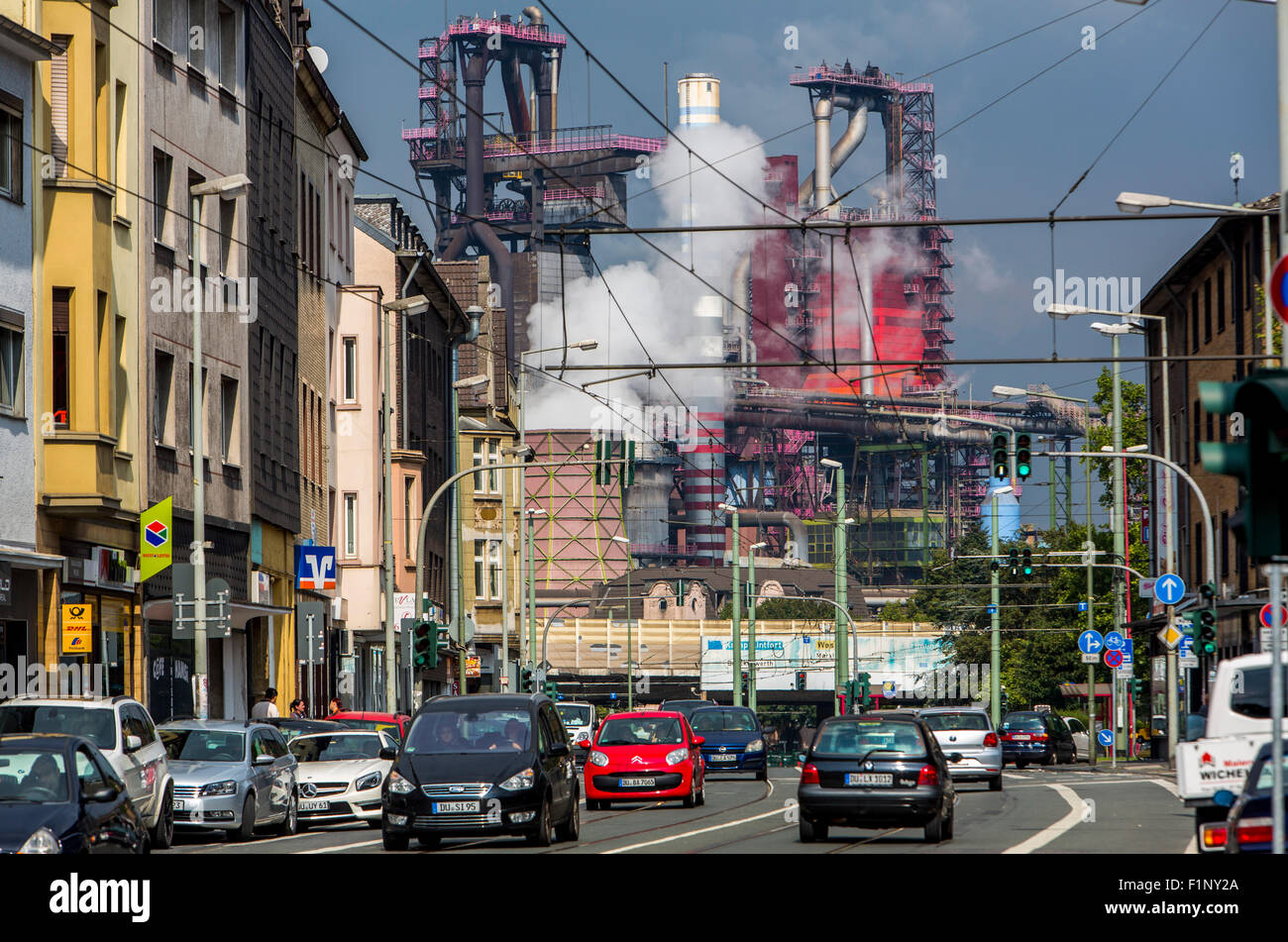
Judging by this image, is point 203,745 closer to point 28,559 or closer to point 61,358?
point 28,559

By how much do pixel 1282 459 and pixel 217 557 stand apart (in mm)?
33512

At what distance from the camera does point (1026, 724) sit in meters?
58.7

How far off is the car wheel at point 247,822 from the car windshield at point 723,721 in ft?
67.0

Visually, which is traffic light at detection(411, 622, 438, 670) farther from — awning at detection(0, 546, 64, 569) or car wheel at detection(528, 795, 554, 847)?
car wheel at detection(528, 795, 554, 847)

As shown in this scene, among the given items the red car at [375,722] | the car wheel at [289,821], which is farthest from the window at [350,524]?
the car wheel at [289,821]

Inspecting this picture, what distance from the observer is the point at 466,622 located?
74.8 meters

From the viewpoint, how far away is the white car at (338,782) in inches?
1091

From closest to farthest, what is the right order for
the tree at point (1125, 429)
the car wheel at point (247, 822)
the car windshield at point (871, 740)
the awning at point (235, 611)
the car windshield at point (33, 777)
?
the car windshield at point (33, 777), the car windshield at point (871, 740), the car wheel at point (247, 822), the awning at point (235, 611), the tree at point (1125, 429)

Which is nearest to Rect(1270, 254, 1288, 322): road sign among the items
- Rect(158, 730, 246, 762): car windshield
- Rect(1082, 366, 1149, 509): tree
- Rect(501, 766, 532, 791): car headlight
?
Rect(501, 766, 532, 791): car headlight

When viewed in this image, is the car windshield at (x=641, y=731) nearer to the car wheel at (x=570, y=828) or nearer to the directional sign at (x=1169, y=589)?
the car wheel at (x=570, y=828)

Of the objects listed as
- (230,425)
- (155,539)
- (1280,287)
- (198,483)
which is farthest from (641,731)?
(1280,287)

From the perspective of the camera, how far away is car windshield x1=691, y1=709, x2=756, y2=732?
4431cm

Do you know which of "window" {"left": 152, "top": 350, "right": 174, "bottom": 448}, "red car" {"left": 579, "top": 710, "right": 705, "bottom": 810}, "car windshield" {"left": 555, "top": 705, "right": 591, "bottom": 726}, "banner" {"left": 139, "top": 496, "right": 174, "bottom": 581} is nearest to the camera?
"banner" {"left": 139, "top": 496, "right": 174, "bottom": 581}

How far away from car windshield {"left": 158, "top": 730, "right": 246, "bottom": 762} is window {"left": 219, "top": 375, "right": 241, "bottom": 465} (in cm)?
1718
